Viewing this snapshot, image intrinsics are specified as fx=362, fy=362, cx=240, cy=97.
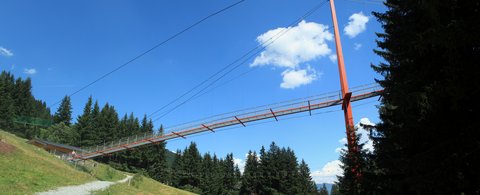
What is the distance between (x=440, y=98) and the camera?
10.8 m

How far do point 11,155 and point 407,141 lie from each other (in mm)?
31653

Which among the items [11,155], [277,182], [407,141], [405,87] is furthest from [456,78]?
[277,182]

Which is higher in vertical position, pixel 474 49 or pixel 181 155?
pixel 181 155

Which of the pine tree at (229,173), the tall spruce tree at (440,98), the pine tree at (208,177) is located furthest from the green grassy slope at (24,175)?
the pine tree at (229,173)

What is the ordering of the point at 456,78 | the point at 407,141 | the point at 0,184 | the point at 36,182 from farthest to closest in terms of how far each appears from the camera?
the point at 36,182
the point at 0,184
the point at 407,141
the point at 456,78

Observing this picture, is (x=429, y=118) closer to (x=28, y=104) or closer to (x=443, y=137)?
(x=443, y=137)

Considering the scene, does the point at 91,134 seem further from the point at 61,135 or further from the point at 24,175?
the point at 24,175

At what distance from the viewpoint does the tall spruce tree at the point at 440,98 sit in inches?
347

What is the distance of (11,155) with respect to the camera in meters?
31.4

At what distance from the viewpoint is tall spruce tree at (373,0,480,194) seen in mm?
8820

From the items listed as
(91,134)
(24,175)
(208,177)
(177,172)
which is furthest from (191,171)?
(24,175)

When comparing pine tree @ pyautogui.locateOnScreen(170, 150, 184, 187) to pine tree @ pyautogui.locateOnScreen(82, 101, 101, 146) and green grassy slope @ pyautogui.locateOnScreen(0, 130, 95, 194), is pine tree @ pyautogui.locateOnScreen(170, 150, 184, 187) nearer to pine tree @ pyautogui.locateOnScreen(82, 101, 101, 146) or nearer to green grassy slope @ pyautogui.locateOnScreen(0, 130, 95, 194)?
pine tree @ pyautogui.locateOnScreen(82, 101, 101, 146)

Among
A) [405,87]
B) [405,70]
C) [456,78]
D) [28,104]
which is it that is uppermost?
[28,104]

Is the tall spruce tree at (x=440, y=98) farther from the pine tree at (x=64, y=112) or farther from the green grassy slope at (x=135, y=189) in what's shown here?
the pine tree at (x=64, y=112)
